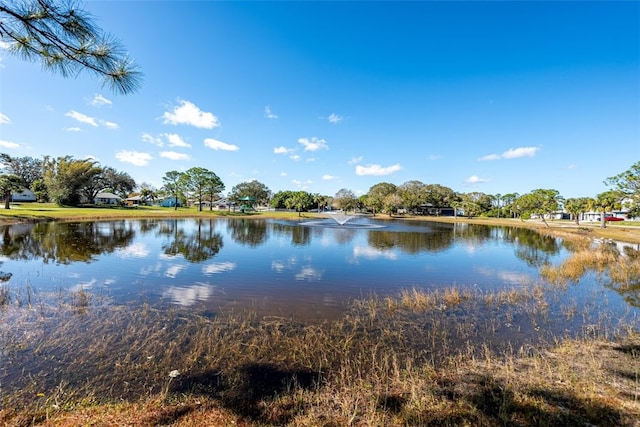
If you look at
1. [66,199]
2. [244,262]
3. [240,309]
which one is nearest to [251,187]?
[66,199]

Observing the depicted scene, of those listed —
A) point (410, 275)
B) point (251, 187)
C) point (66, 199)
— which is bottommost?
point (410, 275)

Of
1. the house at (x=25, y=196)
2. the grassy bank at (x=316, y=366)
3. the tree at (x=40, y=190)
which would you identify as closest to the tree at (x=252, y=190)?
the tree at (x=40, y=190)

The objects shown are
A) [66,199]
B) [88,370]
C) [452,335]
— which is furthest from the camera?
[66,199]

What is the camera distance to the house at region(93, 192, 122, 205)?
246 feet

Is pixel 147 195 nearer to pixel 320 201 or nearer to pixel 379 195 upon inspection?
pixel 320 201

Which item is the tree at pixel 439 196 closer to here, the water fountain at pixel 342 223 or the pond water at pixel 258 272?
the water fountain at pixel 342 223

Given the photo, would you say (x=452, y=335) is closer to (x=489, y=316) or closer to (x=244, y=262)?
(x=489, y=316)

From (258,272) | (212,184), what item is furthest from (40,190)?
(258,272)

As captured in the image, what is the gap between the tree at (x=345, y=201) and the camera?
84375mm

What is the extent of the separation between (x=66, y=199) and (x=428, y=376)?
77.3 metres

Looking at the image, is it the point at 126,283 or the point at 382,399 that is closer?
the point at 382,399

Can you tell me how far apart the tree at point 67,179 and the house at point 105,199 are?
1098cm

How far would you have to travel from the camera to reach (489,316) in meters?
8.03

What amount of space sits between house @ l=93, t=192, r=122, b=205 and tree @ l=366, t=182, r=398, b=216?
74.4 meters
